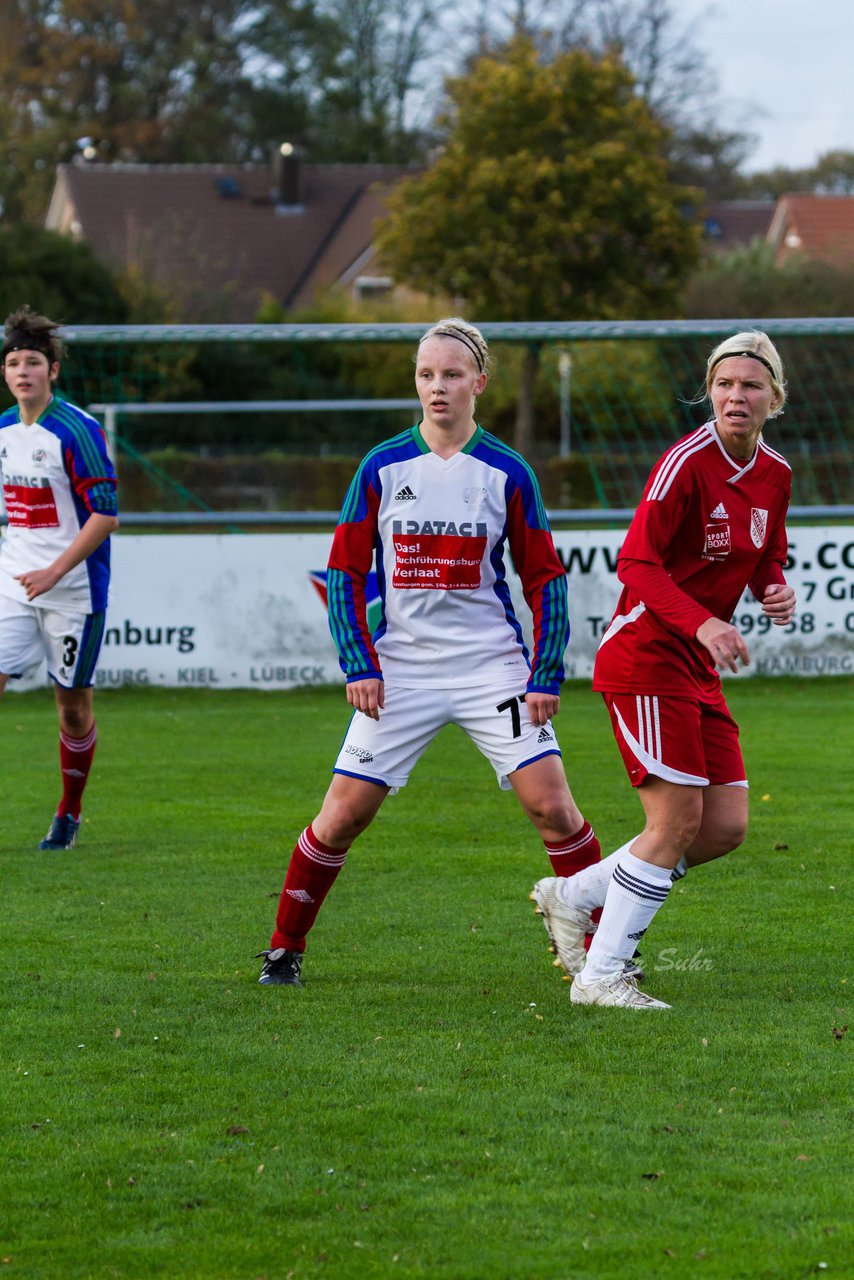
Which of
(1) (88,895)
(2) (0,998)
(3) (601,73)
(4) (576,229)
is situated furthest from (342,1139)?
(3) (601,73)

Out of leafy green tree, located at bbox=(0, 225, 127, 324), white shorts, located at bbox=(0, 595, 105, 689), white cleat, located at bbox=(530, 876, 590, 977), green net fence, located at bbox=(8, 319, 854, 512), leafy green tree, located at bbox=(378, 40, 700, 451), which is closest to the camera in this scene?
white cleat, located at bbox=(530, 876, 590, 977)

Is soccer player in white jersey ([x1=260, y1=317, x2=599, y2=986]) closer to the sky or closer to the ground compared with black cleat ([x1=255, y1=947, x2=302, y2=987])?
closer to the sky

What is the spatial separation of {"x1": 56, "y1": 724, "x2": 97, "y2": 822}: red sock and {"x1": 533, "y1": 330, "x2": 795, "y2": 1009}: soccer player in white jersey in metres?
3.50

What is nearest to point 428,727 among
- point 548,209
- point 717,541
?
point 717,541

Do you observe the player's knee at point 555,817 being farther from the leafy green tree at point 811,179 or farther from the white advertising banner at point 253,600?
the leafy green tree at point 811,179

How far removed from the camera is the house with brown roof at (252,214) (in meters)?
54.0

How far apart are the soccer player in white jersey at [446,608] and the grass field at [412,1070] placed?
712 mm

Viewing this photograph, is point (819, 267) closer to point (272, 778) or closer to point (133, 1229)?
point (272, 778)

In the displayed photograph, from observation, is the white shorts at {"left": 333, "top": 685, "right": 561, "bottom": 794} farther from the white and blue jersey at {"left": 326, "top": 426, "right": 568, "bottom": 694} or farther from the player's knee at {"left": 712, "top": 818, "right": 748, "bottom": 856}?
the player's knee at {"left": 712, "top": 818, "right": 748, "bottom": 856}

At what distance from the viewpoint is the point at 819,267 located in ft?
138

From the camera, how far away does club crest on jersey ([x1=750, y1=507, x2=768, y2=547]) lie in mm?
5109

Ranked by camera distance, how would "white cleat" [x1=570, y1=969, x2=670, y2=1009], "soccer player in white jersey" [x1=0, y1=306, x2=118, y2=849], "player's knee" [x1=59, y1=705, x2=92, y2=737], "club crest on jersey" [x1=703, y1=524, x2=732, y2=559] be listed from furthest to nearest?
1. "player's knee" [x1=59, y1=705, x2=92, y2=737]
2. "soccer player in white jersey" [x1=0, y1=306, x2=118, y2=849]
3. "white cleat" [x1=570, y1=969, x2=670, y2=1009]
4. "club crest on jersey" [x1=703, y1=524, x2=732, y2=559]

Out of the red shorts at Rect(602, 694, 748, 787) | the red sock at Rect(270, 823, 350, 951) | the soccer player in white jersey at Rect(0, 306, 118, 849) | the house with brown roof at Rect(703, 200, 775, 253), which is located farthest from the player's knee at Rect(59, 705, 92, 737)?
the house with brown roof at Rect(703, 200, 775, 253)

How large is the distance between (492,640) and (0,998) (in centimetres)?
189
